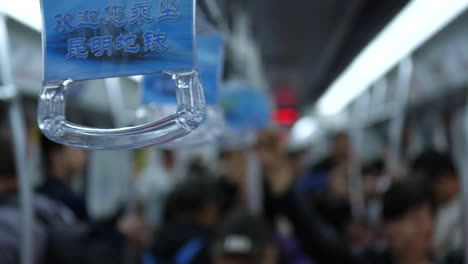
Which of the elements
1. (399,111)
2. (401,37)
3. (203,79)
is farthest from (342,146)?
(203,79)

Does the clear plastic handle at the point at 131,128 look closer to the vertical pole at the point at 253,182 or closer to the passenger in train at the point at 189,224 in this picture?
the passenger in train at the point at 189,224

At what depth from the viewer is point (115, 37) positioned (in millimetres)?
590

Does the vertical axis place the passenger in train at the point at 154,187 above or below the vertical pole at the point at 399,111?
below

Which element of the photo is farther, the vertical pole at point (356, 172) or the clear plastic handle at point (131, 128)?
the vertical pole at point (356, 172)

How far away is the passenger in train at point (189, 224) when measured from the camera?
72.1 inches

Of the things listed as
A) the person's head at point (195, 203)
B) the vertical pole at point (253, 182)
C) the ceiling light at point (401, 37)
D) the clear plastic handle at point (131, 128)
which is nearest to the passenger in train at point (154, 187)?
the ceiling light at point (401, 37)

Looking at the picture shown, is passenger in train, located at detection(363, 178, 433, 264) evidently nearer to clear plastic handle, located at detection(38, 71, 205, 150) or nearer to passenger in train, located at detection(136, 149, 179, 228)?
clear plastic handle, located at detection(38, 71, 205, 150)

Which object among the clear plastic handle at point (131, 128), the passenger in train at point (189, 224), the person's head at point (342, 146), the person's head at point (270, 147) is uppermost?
the clear plastic handle at point (131, 128)

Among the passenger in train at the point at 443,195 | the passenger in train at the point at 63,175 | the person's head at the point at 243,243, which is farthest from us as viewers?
the passenger in train at the point at 63,175

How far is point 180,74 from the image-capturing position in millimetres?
579

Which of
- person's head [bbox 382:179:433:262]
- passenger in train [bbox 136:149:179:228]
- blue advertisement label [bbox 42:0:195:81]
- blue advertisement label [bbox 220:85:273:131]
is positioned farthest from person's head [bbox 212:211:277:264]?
passenger in train [bbox 136:149:179:228]

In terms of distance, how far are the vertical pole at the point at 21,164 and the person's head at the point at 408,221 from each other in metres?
1.25

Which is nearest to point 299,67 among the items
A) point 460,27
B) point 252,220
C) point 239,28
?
point 239,28

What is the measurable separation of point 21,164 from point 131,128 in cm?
121
